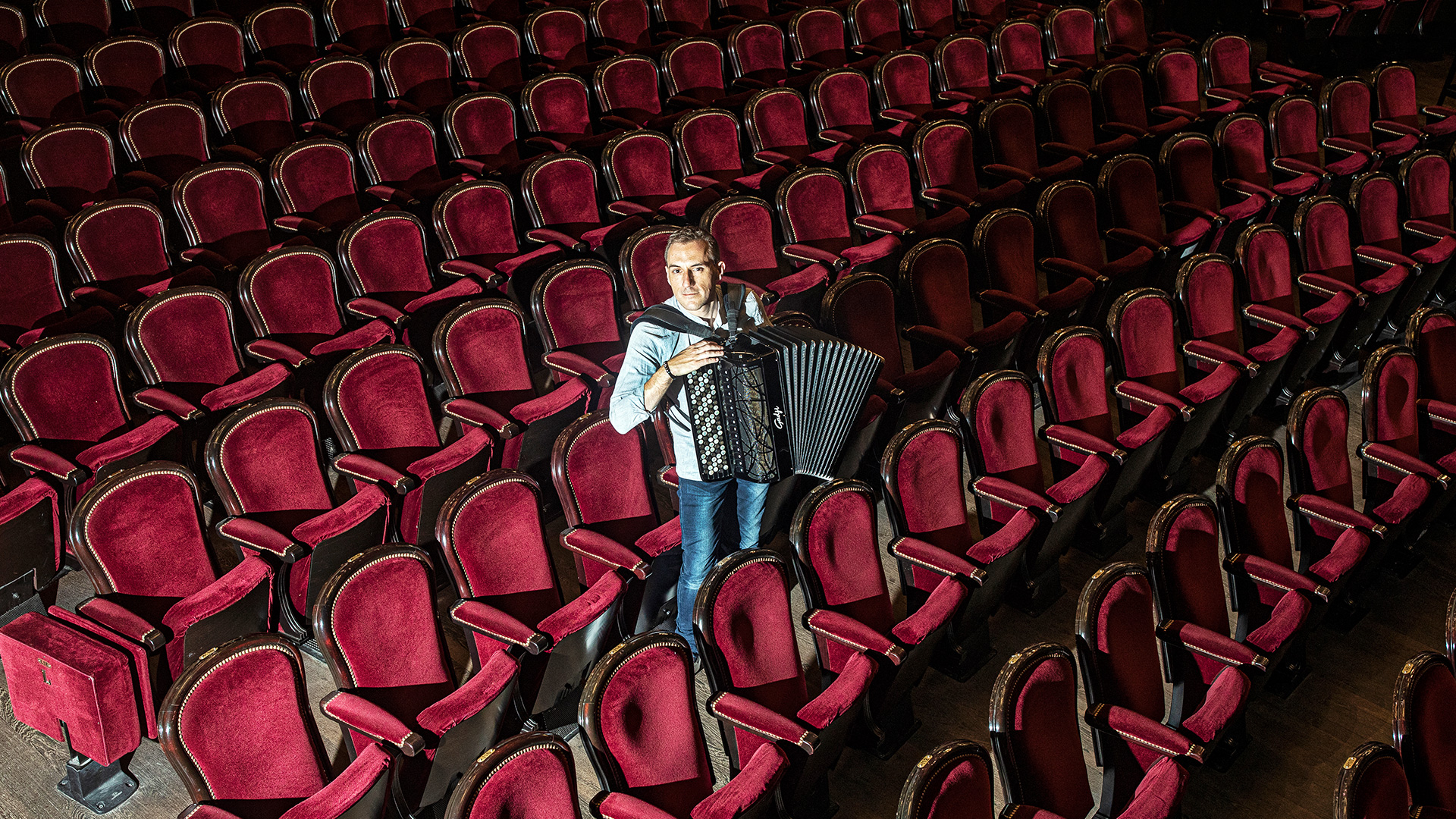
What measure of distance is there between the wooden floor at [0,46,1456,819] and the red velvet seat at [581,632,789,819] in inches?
8.9

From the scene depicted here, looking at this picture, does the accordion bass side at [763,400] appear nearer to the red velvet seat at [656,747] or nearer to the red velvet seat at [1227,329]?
the red velvet seat at [656,747]

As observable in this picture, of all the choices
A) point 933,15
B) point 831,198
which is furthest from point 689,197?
point 933,15

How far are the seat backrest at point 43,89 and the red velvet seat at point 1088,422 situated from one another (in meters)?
1.91

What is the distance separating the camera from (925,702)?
54.4 inches

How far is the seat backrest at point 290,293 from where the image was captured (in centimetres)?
162

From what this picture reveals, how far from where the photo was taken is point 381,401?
1.43 metres

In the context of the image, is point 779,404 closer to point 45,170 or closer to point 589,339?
point 589,339

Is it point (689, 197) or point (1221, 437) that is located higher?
point (689, 197)

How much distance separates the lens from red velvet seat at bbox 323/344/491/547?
1.38 metres

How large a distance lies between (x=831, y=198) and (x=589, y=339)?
60 centimetres

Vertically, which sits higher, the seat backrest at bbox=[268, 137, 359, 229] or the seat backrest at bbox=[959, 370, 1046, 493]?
the seat backrest at bbox=[268, 137, 359, 229]

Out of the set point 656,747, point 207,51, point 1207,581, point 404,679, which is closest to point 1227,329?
point 1207,581

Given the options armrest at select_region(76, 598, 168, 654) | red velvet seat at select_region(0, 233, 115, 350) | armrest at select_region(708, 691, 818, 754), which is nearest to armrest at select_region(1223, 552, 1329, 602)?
armrest at select_region(708, 691, 818, 754)

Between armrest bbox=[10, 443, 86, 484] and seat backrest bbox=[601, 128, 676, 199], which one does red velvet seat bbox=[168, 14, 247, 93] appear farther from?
armrest bbox=[10, 443, 86, 484]
